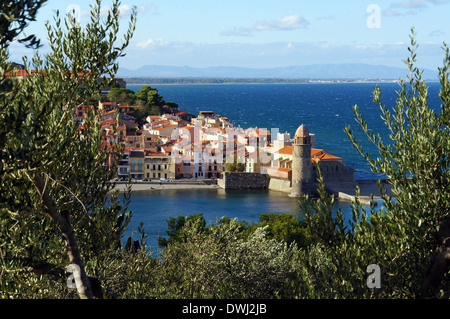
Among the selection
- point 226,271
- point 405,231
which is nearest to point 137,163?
point 226,271

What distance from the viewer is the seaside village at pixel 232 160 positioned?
45.9 m

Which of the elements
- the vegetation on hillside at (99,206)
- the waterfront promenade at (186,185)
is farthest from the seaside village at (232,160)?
the vegetation on hillside at (99,206)

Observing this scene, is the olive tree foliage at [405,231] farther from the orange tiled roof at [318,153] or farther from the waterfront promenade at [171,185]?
the waterfront promenade at [171,185]

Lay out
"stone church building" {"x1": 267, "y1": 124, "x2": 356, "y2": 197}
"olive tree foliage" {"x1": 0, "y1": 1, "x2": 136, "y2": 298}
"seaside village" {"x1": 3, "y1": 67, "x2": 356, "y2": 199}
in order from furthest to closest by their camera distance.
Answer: "seaside village" {"x1": 3, "y1": 67, "x2": 356, "y2": 199}
"stone church building" {"x1": 267, "y1": 124, "x2": 356, "y2": 197}
"olive tree foliage" {"x1": 0, "y1": 1, "x2": 136, "y2": 298}

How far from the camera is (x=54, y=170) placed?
5.11m

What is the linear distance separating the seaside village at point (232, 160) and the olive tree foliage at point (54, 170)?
39.0m

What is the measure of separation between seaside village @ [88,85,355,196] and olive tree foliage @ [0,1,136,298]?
39047 millimetres

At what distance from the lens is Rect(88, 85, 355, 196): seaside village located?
151 ft

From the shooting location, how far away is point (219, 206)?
136 feet

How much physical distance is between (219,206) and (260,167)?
976 cm

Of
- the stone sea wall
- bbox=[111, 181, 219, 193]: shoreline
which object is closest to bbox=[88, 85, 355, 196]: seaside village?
the stone sea wall

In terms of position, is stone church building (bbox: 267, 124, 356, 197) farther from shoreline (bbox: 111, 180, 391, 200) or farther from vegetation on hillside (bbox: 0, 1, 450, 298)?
vegetation on hillside (bbox: 0, 1, 450, 298)
